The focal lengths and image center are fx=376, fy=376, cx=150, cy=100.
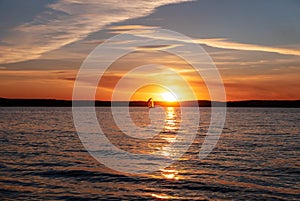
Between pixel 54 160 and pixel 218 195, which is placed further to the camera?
pixel 54 160

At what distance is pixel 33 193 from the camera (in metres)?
21.8

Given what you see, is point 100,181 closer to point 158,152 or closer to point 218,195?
point 218,195

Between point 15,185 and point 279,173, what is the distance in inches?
740

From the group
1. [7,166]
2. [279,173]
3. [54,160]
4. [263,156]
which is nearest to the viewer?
[279,173]

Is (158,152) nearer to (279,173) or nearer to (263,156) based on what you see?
(263,156)

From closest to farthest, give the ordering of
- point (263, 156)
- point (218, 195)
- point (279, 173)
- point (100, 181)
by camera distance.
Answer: point (218, 195)
point (100, 181)
point (279, 173)
point (263, 156)

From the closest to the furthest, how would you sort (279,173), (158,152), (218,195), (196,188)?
1. (218,195)
2. (196,188)
3. (279,173)
4. (158,152)

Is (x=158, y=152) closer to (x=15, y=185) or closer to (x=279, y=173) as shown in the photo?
(x=279, y=173)

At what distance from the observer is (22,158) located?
113 feet

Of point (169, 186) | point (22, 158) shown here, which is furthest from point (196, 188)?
point (22, 158)

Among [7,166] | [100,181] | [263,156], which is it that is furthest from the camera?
[263,156]

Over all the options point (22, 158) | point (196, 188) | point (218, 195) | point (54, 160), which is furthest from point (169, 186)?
point (22, 158)

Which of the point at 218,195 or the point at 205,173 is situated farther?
the point at 205,173

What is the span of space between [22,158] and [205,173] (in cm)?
1700
